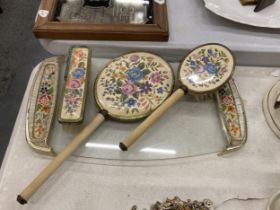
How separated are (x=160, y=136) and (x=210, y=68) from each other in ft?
0.51

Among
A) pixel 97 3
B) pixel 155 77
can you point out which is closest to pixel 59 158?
pixel 155 77

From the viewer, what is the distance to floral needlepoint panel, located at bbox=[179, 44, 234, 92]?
1.95 feet

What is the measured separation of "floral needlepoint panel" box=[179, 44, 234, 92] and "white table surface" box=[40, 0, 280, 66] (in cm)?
5

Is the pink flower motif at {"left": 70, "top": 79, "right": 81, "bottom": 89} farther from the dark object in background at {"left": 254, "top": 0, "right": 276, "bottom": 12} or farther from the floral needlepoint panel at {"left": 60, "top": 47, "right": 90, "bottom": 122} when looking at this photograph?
the dark object in background at {"left": 254, "top": 0, "right": 276, "bottom": 12}

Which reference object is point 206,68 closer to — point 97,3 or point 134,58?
point 134,58

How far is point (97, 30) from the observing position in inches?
25.5

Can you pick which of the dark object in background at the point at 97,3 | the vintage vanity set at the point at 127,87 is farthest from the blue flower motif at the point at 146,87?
the dark object in background at the point at 97,3

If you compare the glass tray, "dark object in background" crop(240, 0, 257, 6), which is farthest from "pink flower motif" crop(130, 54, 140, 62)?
"dark object in background" crop(240, 0, 257, 6)

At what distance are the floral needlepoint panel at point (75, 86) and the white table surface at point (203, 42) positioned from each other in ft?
0.17

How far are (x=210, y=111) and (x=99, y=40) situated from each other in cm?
26

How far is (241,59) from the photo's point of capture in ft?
2.24

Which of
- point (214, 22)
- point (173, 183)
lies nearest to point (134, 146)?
point (173, 183)

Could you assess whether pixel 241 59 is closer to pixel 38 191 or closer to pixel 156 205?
pixel 156 205

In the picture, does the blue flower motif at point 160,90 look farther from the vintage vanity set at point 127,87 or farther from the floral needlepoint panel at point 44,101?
the floral needlepoint panel at point 44,101
